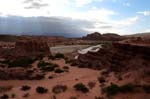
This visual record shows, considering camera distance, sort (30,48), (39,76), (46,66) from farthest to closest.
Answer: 1. (30,48)
2. (46,66)
3. (39,76)

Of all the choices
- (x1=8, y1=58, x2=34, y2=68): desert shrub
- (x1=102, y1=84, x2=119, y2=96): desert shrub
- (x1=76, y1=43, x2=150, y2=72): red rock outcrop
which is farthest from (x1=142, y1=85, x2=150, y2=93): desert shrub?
(x1=8, y1=58, x2=34, y2=68): desert shrub

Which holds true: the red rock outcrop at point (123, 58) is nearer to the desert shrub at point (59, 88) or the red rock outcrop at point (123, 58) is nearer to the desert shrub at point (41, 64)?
the desert shrub at point (59, 88)

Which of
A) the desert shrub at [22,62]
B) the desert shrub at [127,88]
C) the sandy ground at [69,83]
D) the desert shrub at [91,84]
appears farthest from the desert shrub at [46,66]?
the desert shrub at [127,88]

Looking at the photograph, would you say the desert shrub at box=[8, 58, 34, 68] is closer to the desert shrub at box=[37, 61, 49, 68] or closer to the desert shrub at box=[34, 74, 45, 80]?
the desert shrub at box=[37, 61, 49, 68]

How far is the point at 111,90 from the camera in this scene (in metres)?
19.8

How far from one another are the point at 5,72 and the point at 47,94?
29.7 ft

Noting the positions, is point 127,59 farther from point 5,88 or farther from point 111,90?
point 5,88

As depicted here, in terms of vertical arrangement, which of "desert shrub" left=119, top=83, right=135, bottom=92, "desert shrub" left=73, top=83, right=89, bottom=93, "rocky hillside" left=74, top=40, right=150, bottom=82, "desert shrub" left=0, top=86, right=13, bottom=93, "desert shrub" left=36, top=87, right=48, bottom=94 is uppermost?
"rocky hillside" left=74, top=40, right=150, bottom=82

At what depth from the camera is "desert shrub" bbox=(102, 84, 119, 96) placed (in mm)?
19597

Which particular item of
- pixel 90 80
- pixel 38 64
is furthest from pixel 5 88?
pixel 38 64

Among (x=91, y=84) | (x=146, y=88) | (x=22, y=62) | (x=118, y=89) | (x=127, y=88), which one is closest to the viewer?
(x=146, y=88)

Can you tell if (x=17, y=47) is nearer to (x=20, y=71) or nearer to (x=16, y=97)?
(x=20, y=71)

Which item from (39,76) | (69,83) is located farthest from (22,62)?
(69,83)

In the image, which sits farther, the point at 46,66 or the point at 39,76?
the point at 46,66
